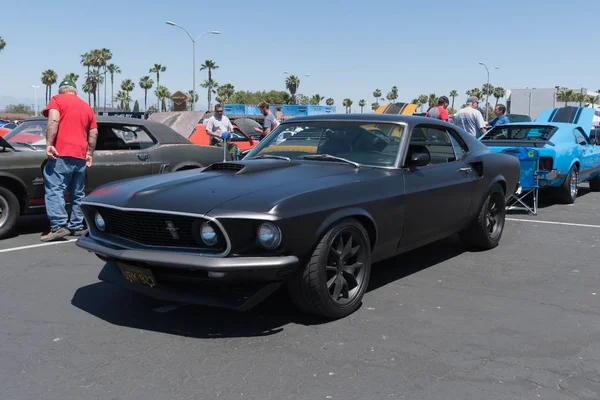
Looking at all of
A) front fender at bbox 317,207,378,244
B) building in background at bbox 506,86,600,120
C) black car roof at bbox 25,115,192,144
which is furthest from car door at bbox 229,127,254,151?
building in background at bbox 506,86,600,120

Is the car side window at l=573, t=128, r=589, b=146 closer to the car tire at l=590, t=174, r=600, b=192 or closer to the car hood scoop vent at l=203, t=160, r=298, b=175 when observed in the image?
the car tire at l=590, t=174, r=600, b=192

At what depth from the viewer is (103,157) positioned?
7.36 m

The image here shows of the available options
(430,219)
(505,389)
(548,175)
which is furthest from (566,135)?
(505,389)

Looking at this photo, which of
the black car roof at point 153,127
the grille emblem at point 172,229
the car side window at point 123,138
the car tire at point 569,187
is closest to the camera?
the grille emblem at point 172,229

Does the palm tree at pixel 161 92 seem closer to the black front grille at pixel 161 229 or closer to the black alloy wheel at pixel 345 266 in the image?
the black front grille at pixel 161 229

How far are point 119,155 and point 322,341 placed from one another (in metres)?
4.74

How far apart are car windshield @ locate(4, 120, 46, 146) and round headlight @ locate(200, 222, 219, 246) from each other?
4.79 m

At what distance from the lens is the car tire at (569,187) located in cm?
971

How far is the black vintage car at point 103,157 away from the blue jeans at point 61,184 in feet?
1.41

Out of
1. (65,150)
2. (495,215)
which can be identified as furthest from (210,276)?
(495,215)

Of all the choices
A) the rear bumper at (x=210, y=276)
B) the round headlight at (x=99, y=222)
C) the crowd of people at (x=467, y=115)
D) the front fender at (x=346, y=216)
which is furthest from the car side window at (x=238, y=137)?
the rear bumper at (x=210, y=276)

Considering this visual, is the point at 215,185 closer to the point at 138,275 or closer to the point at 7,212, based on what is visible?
the point at 138,275

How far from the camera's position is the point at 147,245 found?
3.83 m

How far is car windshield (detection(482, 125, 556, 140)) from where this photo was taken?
Result: 9.95 metres
